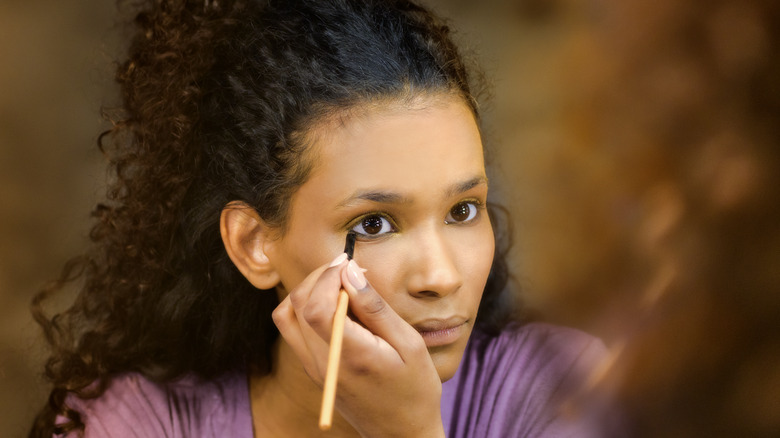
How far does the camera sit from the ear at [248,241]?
0.77 metres

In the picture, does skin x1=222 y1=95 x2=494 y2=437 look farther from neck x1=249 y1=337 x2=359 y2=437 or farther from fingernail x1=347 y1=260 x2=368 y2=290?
neck x1=249 y1=337 x2=359 y2=437

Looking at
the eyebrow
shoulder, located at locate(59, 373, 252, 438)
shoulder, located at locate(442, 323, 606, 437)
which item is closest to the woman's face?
the eyebrow

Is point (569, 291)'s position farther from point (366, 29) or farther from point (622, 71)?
point (366, 29)

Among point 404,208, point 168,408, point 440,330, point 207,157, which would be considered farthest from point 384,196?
point 168,408

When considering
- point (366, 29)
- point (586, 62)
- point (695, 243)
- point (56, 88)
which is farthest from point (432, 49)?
point (56, 88)

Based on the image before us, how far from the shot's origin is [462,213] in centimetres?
73

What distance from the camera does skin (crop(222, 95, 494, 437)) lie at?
640mm

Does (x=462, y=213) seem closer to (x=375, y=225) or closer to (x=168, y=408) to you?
(x=375, y=225)

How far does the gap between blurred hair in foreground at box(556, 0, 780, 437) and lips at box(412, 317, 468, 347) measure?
0.14 metres

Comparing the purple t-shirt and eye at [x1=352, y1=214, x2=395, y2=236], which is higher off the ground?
eye at [x1=352, y1=214, x2=395, y2=236]

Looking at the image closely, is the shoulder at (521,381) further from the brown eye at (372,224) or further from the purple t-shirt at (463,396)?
the brown eye at (372,224)

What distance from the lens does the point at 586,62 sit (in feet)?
2.76

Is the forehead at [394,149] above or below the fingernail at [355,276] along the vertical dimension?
above

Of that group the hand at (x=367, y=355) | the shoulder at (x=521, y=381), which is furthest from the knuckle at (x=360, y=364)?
the shoulder at (x=521, y=381)
